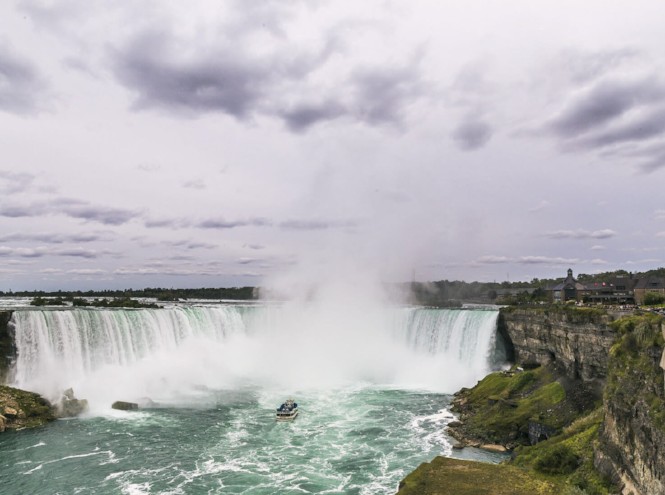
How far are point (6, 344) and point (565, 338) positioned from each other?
115 feet

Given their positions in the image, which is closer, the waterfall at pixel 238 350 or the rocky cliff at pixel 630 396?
the rocky cliff at pixel 630 396

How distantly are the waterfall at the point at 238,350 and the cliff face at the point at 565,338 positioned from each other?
3.76 m

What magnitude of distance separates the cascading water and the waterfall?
0.12m

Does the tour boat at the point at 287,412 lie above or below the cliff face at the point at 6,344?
below

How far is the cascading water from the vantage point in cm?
2041

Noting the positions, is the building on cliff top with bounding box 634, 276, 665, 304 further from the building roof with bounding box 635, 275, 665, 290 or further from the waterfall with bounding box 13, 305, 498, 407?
the waterfall with bounding box 13, 305, 498, 407

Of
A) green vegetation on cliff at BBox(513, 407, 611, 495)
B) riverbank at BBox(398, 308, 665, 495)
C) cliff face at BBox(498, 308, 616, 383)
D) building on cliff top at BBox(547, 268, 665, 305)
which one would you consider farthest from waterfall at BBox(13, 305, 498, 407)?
green vegetation on cliff at BBox(513, 407, 611, 495)

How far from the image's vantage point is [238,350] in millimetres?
46500

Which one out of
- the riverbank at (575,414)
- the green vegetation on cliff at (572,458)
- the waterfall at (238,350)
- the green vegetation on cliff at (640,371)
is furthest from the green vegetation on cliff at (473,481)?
the waterfall at (238,350)

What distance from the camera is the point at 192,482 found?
1956cm

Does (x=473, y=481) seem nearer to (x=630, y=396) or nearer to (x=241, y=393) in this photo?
(x=630, y=396)

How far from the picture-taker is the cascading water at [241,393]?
2041cm

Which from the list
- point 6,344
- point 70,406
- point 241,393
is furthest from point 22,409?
point 241,393

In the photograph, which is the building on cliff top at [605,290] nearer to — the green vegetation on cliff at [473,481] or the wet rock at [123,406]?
the green vegetation on cliff at [473,481]
